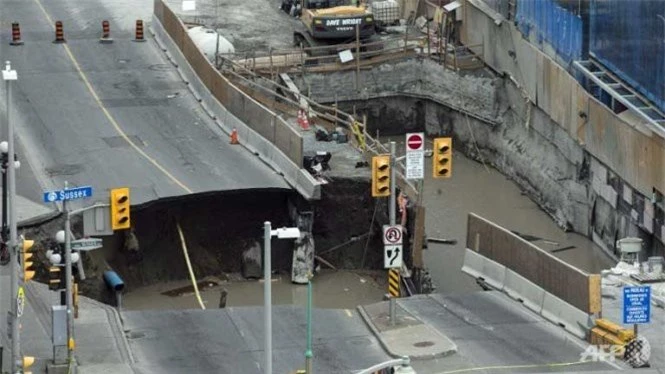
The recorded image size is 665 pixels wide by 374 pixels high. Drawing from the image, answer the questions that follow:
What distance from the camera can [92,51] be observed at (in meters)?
70.1

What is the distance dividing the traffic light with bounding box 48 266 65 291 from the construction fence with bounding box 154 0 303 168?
9.88m

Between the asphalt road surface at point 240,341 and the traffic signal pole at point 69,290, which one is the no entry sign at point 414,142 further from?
the traffic signal pole at point 69,290

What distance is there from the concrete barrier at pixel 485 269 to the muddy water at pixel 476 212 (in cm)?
440

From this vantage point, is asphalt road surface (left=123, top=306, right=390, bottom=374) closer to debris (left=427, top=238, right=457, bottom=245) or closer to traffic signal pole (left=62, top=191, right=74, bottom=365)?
traffic signal pole (left=62, top=191, right=74, bottom=365)

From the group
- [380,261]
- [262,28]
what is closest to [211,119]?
[380,261]

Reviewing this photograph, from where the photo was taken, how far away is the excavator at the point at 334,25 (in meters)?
72.4

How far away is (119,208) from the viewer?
39906mm

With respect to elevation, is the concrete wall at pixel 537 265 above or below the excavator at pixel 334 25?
below

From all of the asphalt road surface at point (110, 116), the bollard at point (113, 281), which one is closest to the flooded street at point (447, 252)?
the bollard at point (113, 281)

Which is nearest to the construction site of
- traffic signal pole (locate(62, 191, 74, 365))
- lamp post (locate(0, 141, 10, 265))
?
traffic signal pole (locate(62, 191, 74, 365))

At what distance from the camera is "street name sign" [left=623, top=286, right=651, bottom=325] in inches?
1614

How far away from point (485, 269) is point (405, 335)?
5384mm

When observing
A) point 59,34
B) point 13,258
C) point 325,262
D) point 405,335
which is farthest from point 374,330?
point 59,34

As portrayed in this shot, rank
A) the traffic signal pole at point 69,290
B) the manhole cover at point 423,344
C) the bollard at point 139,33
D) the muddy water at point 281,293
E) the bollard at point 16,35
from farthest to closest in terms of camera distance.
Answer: the bollard at point 139,33
the bollard at point 16,35
the muddy water at point 281,293
the manhole cover at point 423,344
the traffic signal pole at point 69,290
